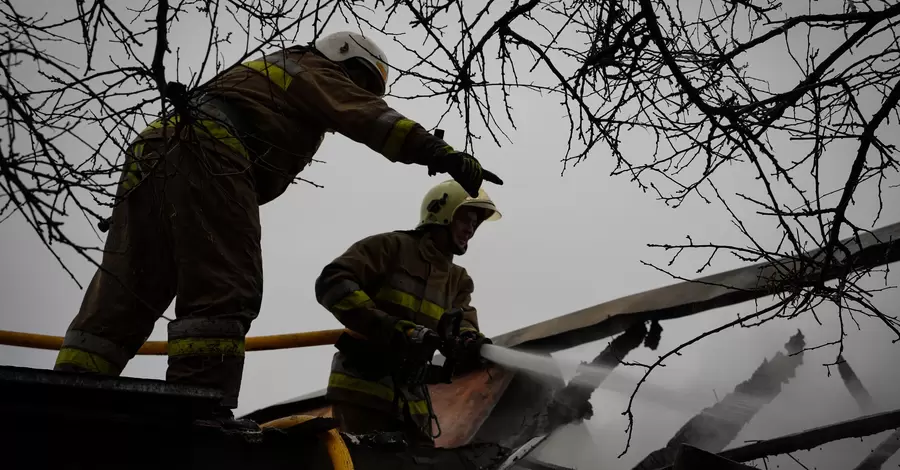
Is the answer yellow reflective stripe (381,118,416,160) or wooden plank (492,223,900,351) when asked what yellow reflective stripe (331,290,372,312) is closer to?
yellow reflective stripe (381,118,416,160)

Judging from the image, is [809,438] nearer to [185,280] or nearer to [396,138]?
[396,138]

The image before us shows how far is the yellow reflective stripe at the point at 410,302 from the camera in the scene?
448 centimetres

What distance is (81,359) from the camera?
310 centimetres

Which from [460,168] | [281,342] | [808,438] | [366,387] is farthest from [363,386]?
[808,438]

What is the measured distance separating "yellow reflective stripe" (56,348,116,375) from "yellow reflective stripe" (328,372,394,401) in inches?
53.3

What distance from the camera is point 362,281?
4.40 metres

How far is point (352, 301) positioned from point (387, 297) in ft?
1.24

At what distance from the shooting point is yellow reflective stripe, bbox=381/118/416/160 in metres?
3.46

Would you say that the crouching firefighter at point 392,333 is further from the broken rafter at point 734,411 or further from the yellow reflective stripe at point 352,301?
the broken rafter at point 734,411

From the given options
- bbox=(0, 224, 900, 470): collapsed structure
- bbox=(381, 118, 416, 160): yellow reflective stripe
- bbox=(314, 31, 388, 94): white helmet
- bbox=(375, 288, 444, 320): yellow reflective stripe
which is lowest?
bbox=(0, 224, 900, 470): collapsed structure

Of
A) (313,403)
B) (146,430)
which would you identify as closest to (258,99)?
(146,430)

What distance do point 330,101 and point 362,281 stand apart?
1.20m

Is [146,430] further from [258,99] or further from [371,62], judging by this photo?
[371,62]

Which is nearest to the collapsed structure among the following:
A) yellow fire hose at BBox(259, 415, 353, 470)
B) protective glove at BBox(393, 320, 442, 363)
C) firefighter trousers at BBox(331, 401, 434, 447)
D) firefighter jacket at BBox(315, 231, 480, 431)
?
yellow fire hose at BBox(259, 415, 353, 470)
